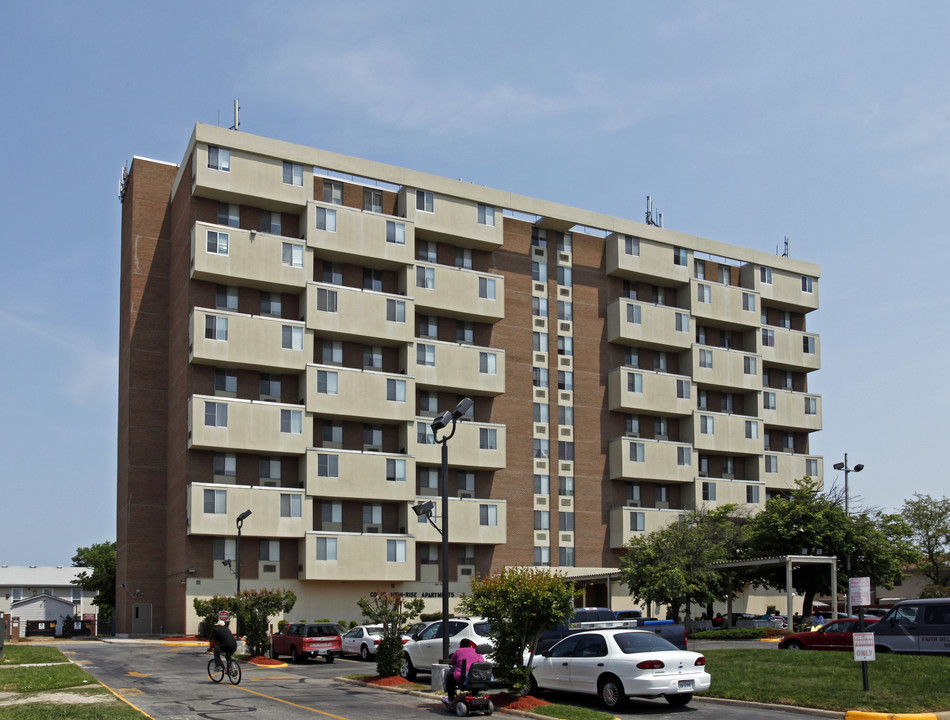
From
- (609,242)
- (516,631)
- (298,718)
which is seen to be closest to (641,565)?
(609,242)

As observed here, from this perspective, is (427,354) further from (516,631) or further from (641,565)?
(516,631)

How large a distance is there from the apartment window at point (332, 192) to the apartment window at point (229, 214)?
5.69m

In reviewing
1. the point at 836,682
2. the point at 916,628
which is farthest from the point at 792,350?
the point at 836,682

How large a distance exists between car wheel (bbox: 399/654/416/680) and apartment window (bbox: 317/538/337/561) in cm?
3250

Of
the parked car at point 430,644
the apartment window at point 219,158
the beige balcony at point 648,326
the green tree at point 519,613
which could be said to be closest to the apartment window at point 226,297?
the apartment window at point 219,158

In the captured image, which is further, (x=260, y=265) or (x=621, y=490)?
(x=621, y=490)

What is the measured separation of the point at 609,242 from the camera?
7650 centimetres

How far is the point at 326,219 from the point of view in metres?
63.4

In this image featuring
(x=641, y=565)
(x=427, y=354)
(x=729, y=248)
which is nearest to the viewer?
(x=641, y=565)

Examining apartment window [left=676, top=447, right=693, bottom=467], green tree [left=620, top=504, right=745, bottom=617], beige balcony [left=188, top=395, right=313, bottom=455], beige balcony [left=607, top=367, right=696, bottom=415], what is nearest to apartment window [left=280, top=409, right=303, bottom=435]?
beige balcony [left=188, top=395, right=313, bottom=455]

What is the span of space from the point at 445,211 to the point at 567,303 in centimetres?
1186

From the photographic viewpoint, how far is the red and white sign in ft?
65.8

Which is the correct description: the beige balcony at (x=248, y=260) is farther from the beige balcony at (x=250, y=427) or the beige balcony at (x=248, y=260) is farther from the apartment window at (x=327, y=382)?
the beige balcony at (x=250, y=427)

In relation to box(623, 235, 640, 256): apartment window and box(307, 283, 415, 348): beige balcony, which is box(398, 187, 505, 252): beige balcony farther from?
box(623, 235, 640, 256): apartment window
